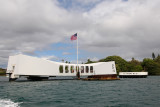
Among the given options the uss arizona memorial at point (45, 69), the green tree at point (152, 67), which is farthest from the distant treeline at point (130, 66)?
the uss arizona memorial at point (45, 69)

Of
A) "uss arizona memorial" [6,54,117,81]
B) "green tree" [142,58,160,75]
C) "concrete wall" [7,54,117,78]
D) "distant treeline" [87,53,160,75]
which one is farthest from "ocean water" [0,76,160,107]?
"green tree" [142,58,160,75]

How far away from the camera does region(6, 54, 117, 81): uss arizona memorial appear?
136ft

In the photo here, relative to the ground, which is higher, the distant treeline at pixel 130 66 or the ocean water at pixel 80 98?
the distant treeline at pixel 130 66

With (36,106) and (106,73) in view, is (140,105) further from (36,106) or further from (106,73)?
(106,73)

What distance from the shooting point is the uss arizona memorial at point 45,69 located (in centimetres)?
4150

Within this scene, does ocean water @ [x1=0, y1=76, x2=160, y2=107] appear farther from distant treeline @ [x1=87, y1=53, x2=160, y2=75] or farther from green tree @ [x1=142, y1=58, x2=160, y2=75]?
green tree @ [x1=142, y1=58, x2=160, y2=75]

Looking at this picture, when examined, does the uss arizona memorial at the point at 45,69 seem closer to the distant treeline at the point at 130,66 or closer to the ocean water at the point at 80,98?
the ocean water at the point at 80,98

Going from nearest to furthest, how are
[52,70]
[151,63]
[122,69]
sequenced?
1. [52,70]
2. [122,69]
3. [151,63]

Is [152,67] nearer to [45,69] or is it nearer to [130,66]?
[130,66]

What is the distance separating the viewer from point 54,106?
12242mm

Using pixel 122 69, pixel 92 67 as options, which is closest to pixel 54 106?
pixel 92 67

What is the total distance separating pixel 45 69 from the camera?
44750 millimetres

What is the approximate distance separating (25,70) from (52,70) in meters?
7.97

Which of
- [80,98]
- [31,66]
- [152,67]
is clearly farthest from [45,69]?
[152,67]
